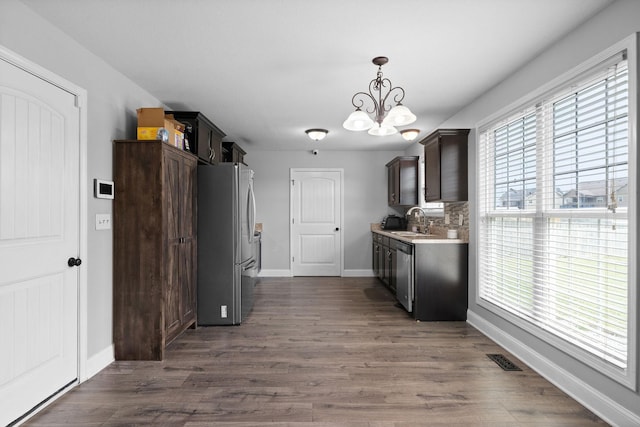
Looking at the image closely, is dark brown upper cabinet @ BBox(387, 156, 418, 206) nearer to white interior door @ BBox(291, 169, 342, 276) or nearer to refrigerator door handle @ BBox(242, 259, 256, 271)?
white interior door @ BBox(291, 169, 342, 276)

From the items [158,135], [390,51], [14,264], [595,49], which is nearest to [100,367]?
[14,264]

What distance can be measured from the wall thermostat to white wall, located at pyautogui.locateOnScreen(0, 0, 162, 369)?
0.04 metres

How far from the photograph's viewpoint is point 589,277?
2.12 metres

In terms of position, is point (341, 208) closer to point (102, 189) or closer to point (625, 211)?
point (102, 189)

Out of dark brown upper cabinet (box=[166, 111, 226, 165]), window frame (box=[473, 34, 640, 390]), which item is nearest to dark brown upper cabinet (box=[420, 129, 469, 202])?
window frame (box=[473, 34, 640, 390])

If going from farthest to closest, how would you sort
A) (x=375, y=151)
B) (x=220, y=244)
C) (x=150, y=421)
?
(x=375, y=151)
(x=220, y=244)
(x=150, y=421)

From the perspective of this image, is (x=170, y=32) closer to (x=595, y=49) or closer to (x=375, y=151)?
(x=595, y=49)

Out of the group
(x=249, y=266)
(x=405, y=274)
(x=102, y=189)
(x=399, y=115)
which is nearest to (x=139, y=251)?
(x=102, y=189)

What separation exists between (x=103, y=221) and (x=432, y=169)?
352 cm

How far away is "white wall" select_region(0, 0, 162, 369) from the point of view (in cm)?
208

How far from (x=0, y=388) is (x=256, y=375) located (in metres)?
1.46

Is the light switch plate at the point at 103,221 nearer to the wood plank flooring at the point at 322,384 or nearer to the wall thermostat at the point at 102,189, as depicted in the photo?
the wall thermostat at the point at 102,189

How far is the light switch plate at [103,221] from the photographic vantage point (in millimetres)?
2527

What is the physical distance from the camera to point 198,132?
372 cm
